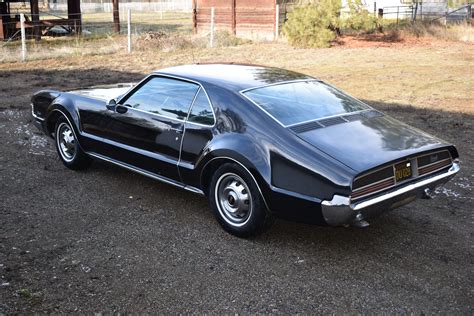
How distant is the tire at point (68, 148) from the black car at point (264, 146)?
1.08 feet

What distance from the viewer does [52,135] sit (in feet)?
22.4

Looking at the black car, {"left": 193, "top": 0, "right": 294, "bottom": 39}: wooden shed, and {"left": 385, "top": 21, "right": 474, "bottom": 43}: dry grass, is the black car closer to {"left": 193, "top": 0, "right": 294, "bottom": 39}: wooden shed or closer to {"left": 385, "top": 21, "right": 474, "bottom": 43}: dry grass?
{"left": 385, "top": 21, "right": 474, "bottom": 43}: dry grass

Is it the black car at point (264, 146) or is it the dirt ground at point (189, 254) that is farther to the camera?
the black car at point (264, 146)

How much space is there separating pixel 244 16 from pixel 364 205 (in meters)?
24.3

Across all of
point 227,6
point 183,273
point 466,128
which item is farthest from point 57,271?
point 227,6

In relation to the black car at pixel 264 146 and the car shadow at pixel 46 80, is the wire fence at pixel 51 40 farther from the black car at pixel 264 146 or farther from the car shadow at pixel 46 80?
the black car at pixel 264 146

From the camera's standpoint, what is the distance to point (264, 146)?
4.42m

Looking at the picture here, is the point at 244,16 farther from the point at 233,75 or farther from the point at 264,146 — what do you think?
the point at 264,146

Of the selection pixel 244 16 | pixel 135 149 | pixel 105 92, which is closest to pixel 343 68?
pixel 105 92

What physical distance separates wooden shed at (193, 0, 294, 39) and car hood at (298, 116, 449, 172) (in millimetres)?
21580

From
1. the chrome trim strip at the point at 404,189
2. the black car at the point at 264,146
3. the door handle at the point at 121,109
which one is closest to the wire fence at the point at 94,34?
the door handle at the point at 121,109

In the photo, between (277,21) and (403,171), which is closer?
(403,171)

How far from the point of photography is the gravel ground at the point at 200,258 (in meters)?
3.72

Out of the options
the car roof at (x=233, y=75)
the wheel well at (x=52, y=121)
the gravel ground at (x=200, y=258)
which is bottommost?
the gravel ground at (x=200, y=258)
